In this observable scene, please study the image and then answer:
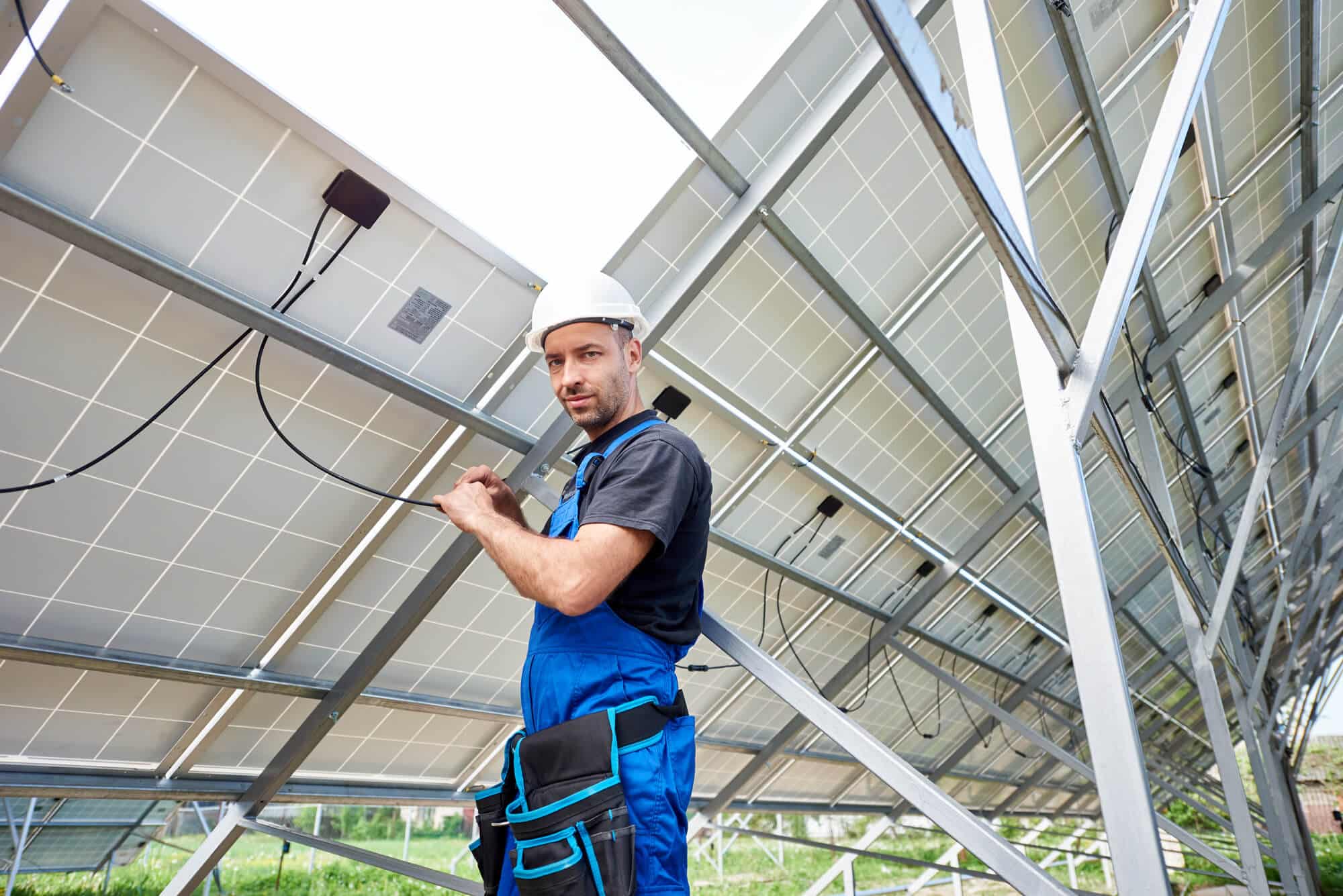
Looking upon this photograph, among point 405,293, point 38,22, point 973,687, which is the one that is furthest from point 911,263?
point 973,687

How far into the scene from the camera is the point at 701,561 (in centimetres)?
204

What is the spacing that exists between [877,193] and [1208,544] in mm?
9972

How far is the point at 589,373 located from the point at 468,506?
0.39 metres

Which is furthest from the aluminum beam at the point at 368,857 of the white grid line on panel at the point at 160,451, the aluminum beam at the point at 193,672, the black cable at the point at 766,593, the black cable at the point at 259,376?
the black cable at the point at 259,376

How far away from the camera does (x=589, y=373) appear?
6.73 ft

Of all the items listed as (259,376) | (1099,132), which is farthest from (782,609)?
(259,376)

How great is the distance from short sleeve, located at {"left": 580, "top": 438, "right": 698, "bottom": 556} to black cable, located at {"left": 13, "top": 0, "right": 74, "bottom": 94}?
215cm

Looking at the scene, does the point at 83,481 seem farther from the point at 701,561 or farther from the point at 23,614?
the point at 701,561

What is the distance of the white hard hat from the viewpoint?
2.11 metres

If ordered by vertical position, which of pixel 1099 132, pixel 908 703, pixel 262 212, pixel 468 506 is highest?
pixel 1099 132

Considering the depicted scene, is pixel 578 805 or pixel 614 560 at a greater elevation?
pixel 614 560

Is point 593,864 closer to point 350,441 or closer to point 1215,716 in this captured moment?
point 350,441

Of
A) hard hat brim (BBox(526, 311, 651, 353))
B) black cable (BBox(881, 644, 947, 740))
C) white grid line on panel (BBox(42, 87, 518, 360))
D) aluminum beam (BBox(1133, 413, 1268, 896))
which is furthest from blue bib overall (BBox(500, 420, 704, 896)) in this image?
black cable (BBox(881, 644, 947, 740))

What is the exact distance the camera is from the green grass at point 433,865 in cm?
1133
